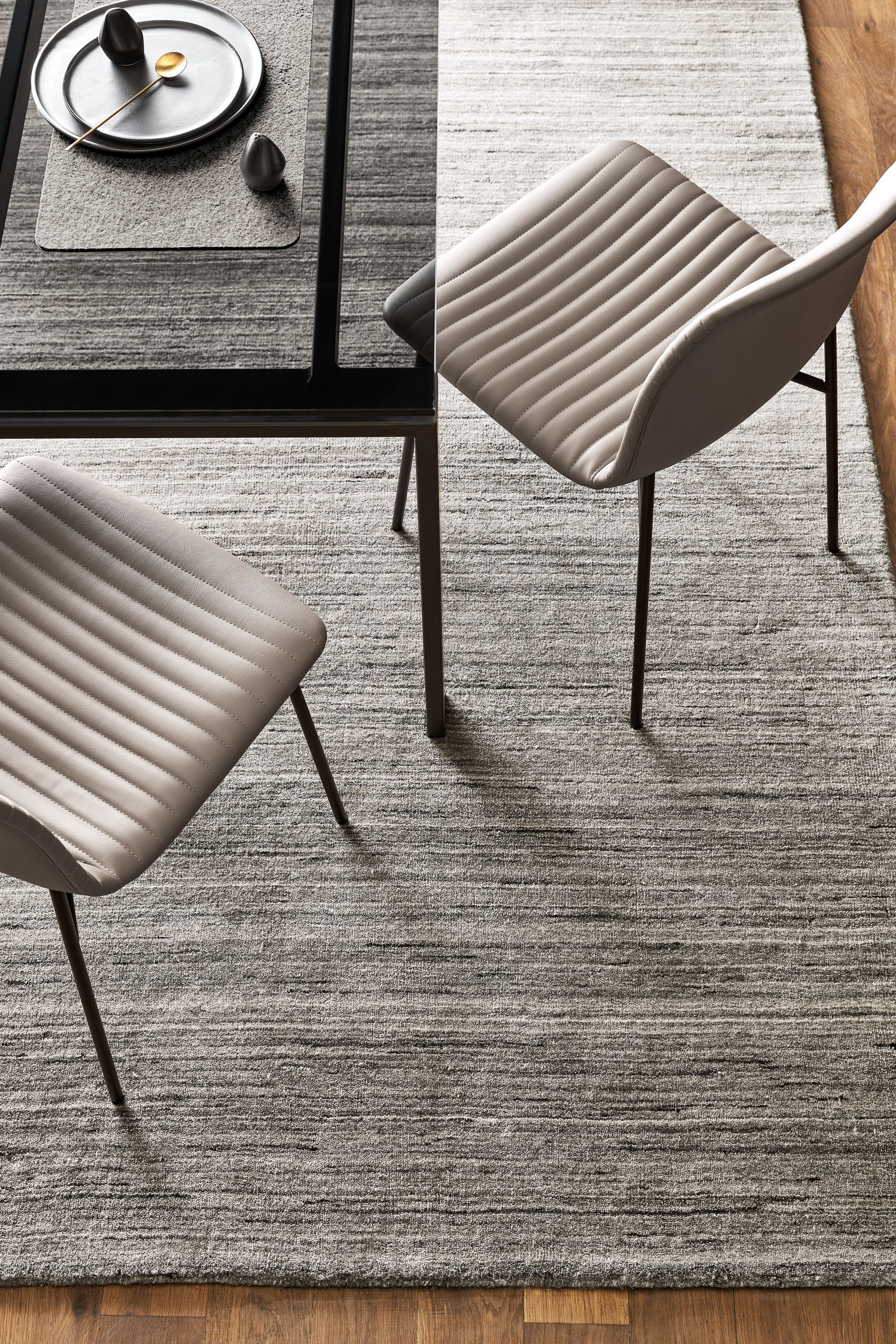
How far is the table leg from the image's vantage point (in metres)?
1.28

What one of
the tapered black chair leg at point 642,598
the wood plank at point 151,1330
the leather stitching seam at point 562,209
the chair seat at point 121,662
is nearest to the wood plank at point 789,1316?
the wood plank at point 151,1330

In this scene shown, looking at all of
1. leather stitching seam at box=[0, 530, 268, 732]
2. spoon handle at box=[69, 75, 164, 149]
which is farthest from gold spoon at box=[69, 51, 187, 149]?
leather stitching seam at box=[0, 530, 268, 732]

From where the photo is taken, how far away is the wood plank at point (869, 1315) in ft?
4.32

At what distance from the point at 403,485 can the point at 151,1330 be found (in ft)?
Answer: 4.01

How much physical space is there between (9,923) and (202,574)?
62cm

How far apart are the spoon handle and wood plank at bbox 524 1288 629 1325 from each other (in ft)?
4.91

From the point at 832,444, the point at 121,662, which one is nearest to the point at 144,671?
the point at 121,662

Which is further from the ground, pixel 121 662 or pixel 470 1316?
pixel 121 662

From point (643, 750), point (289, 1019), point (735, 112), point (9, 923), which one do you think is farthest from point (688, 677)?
point (735, 112)

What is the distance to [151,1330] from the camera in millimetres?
1333

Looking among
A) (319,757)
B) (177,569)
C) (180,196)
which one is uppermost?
(180,196)

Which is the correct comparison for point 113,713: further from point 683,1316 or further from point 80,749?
point 683,1316

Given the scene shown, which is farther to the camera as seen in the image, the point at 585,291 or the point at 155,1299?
the point at 585,291

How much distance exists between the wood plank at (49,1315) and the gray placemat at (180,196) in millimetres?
1244
